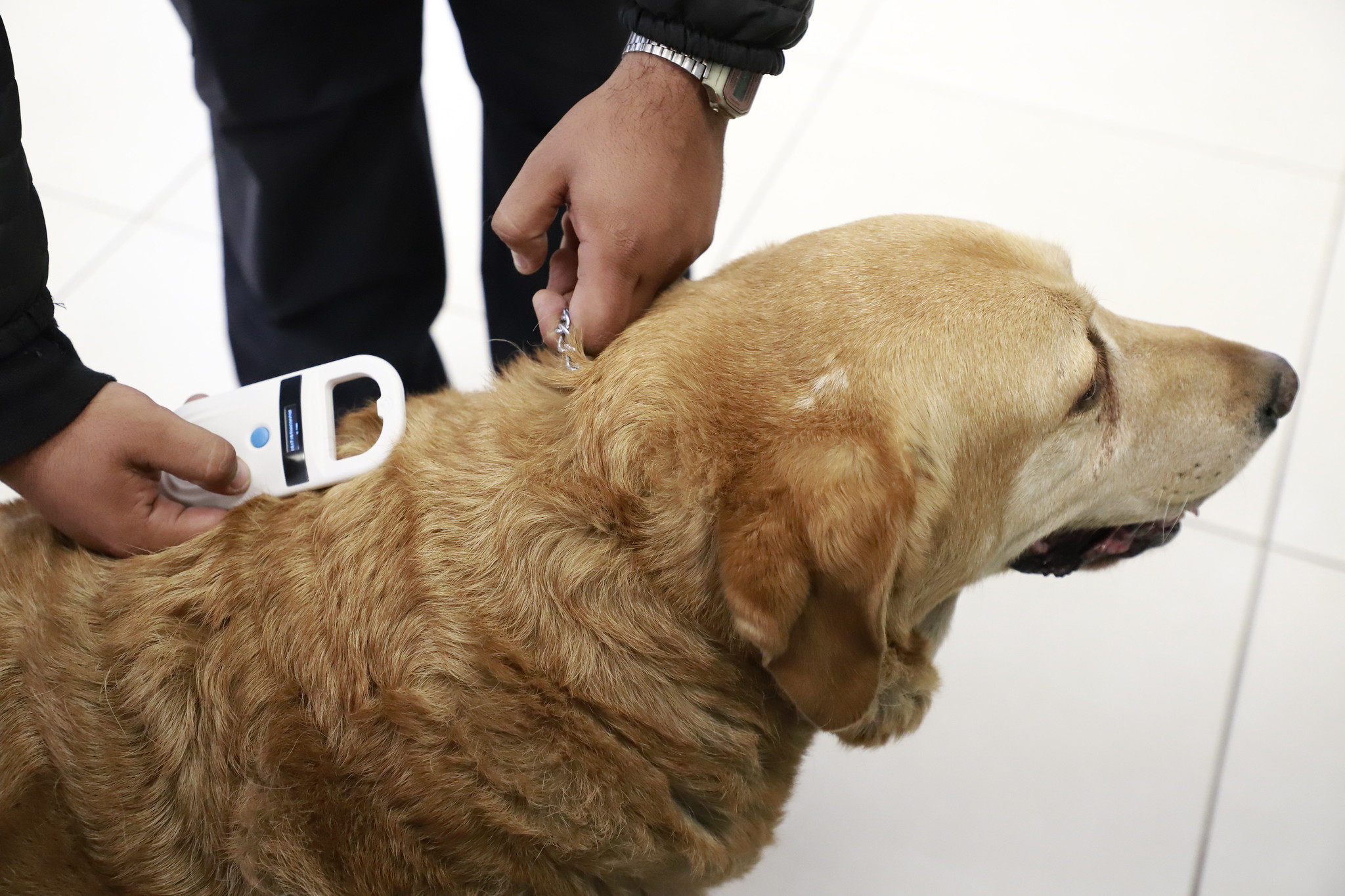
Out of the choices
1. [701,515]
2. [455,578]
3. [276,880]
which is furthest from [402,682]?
[701,515]

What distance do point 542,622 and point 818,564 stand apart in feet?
1.01

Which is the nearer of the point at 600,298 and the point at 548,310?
the point at 600,298

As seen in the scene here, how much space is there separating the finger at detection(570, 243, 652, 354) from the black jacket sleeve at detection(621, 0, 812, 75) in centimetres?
31

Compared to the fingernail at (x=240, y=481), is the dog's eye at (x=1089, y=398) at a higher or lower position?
higher

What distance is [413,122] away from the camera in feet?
6.11

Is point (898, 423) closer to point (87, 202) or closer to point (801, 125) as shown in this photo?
point (801, 125)

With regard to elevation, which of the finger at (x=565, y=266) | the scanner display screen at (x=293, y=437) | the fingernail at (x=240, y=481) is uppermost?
the finger at (x=565, y=266)

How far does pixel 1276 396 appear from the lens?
139cm

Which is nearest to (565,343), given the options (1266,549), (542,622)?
(542,622)

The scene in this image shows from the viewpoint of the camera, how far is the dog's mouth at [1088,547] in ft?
4.74

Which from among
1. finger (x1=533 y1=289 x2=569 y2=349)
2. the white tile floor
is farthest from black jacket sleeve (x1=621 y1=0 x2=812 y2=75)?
the white tile floor

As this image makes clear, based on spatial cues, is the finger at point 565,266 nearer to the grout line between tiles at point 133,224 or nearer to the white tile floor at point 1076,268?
the white tile floor at point 1076,268

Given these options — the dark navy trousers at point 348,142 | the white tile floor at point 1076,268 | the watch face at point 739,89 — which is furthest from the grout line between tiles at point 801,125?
the watch face at point 739,89

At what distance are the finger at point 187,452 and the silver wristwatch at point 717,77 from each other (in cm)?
74
